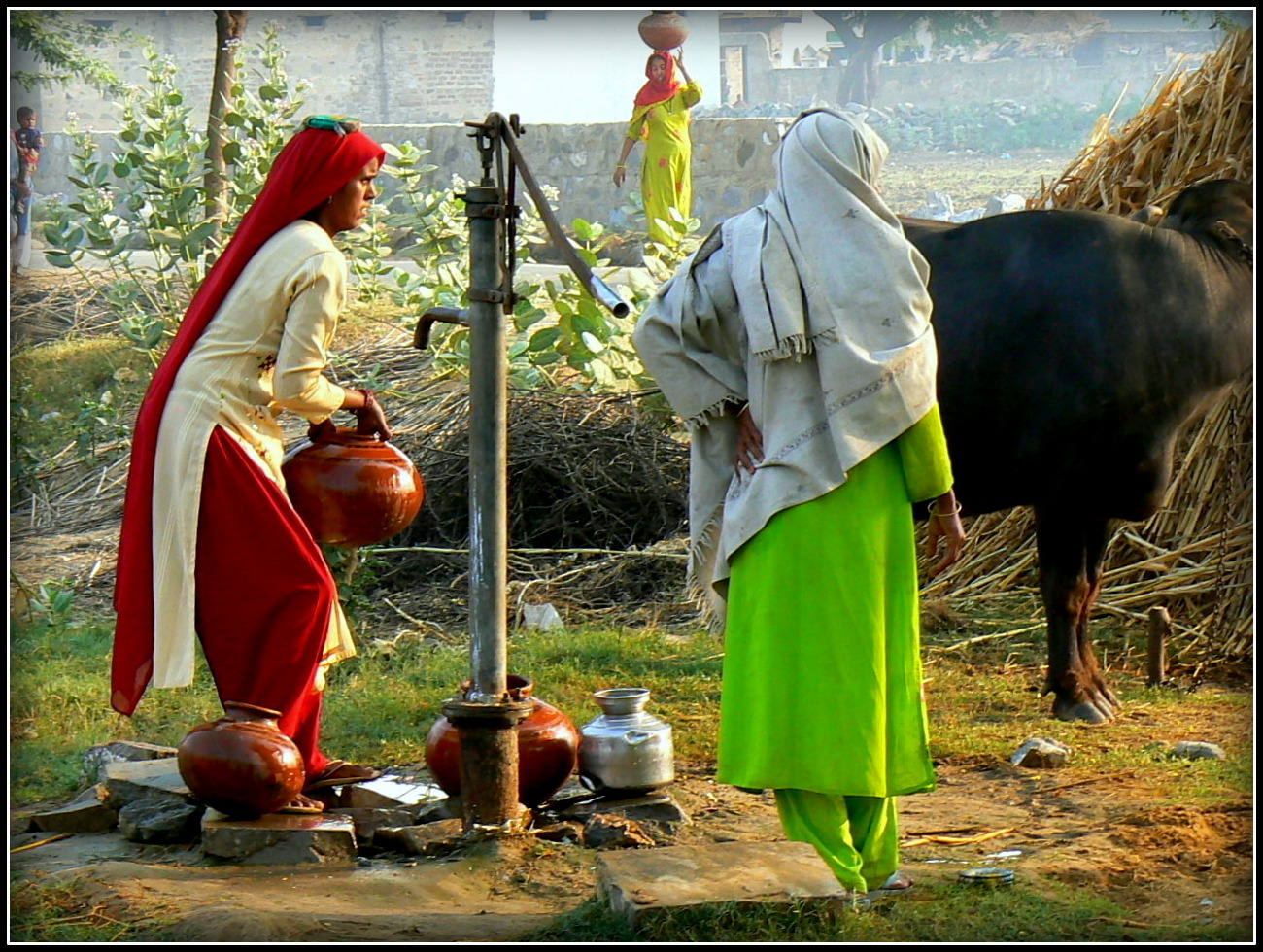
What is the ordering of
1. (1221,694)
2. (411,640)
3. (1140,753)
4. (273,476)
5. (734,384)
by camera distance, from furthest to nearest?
(411,640), (1221,694), (1140,753), (273,476), (734,384)

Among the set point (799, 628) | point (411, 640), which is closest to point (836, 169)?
point (799, 628)

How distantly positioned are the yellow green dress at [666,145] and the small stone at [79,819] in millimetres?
9645

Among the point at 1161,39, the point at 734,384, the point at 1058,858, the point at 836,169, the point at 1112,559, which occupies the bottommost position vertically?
the point at 1058,858

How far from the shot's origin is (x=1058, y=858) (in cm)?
428

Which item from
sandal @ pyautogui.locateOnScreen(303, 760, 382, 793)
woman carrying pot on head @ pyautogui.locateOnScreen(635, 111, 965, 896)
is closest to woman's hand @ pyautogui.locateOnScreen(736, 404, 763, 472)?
woman carrying pot on head @ pyautogui.locateOnScreen(635, 111, 965, 896)

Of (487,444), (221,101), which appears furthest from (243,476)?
(221,101)

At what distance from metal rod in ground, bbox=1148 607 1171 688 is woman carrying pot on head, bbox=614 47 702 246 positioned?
791 cm

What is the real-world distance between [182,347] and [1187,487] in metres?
4.77

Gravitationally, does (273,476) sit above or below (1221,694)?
above

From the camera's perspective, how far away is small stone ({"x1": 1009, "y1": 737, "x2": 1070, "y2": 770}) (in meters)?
5.34

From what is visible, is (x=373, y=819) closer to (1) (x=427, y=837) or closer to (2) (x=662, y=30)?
(1) (x=427, y=837)

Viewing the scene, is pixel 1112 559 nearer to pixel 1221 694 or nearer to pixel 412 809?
pixel 1221 694

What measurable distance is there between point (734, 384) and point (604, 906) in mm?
1326

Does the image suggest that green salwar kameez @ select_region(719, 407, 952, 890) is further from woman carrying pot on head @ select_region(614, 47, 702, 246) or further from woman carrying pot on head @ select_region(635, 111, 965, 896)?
woman carrying pot on head @ select_region(614, 47, 702, 246)
